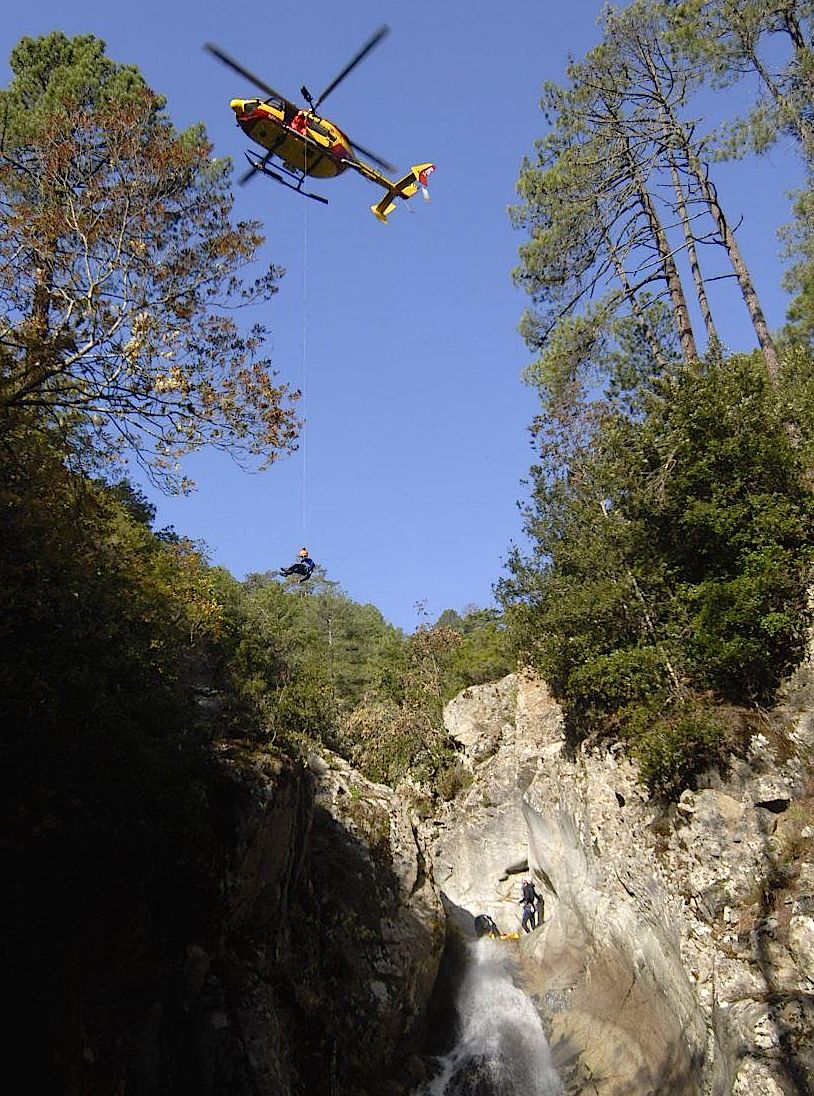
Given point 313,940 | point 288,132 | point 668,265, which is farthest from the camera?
point 668,265

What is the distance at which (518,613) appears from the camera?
20.4 m

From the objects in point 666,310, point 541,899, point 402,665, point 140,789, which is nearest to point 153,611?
point 140,789

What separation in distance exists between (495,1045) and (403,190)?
764 inches

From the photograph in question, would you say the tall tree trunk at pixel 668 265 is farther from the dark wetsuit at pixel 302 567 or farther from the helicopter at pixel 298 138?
the dark wetsuit at pixel 302 567

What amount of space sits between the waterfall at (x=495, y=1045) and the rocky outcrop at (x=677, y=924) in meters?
0.43

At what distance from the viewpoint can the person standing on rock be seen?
20.4 m

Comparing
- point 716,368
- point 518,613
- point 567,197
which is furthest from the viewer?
point 518,613

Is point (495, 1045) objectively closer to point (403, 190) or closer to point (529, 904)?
point (529, 904)

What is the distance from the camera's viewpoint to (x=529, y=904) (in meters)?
20.7

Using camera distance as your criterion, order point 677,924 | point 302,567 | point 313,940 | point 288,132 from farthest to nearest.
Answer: point 302,567 < point 288,132 < point 313,940 < point 677,924

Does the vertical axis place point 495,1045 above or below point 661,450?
below

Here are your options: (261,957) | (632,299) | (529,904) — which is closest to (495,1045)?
(529,904)

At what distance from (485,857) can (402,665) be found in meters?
10.4

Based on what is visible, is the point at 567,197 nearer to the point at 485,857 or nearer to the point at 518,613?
the point at 518,613
